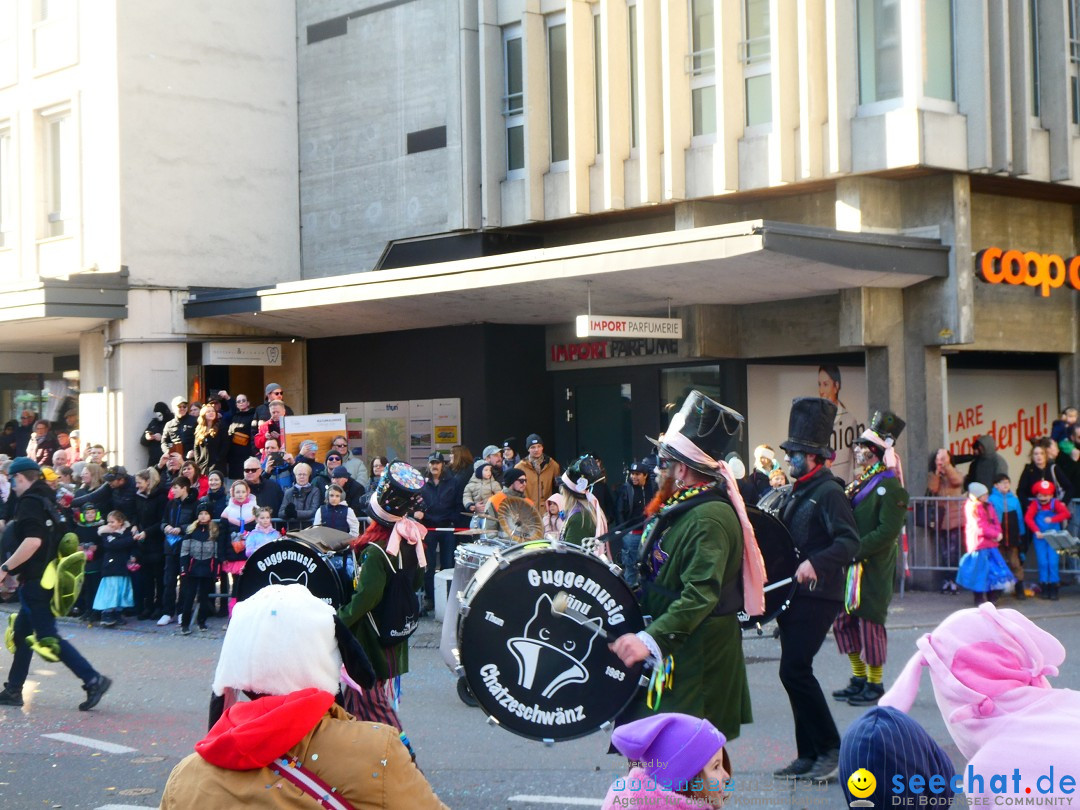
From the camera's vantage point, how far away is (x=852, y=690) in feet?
30.2

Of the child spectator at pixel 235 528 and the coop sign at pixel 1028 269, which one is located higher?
the coop sign at pixel 1028 269

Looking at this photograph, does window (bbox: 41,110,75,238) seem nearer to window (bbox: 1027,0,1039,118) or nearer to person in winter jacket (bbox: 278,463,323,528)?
person in winter jacket (bbox: 278,463,323,528)

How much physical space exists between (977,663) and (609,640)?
228 centimetres

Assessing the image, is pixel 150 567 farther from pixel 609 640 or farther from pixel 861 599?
pixel 609 640

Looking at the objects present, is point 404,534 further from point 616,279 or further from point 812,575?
point 616,279

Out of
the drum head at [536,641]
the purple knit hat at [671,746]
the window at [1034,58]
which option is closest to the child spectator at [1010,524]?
the window at [1034,58]

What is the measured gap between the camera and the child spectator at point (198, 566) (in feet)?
47.2

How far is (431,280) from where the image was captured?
57.0 feet

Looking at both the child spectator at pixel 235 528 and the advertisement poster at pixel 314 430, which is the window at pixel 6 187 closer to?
the advertisement poster at pixel 314 430

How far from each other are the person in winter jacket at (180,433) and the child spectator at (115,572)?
12.6 ft

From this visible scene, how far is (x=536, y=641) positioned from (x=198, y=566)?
32.6ft

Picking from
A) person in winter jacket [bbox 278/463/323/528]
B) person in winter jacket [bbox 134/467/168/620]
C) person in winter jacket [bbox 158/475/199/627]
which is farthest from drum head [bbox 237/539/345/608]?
person in winter jacket [bbox 134/467/168/620]

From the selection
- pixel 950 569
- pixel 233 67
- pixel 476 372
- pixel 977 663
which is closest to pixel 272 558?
pixel 977 663

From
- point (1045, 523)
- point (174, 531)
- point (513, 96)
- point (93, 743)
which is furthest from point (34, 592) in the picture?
point (513, 96)
